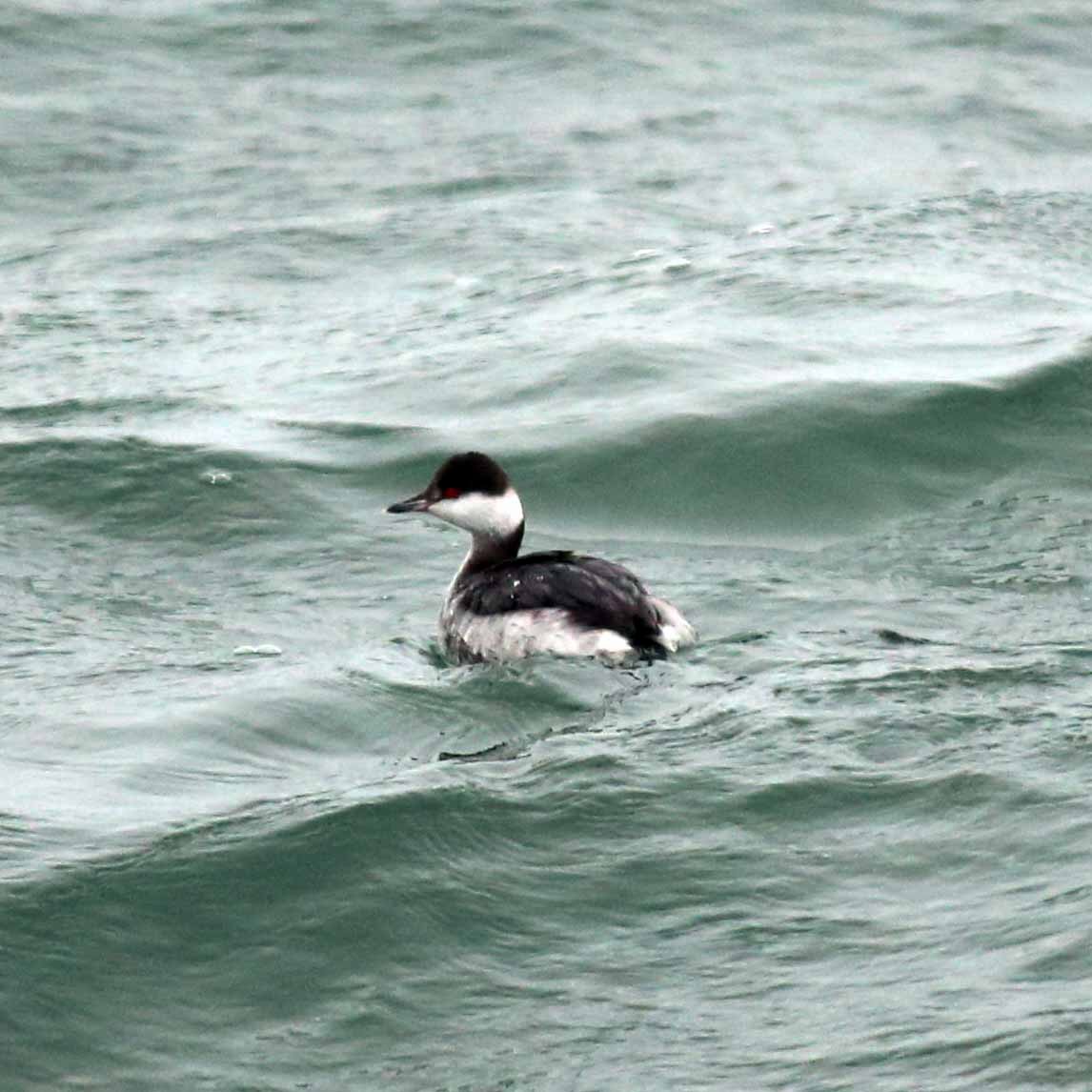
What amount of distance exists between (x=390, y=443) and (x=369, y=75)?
7265 mm

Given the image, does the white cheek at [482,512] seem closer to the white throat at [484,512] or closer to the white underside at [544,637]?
the white throat at [484,512]

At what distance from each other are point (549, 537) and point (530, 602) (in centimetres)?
220

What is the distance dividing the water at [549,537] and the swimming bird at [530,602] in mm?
126

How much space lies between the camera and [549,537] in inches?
460

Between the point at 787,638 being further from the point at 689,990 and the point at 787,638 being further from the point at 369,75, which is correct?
the point at 369,75

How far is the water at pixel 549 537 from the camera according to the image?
21.8 ft

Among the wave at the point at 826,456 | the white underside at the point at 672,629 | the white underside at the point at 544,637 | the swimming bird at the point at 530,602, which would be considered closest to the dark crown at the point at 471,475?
the swimming bird at the point at 530,602

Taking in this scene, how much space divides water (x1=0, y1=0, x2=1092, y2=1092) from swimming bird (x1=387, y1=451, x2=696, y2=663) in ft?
0.41

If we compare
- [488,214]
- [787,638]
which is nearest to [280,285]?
[488,214]

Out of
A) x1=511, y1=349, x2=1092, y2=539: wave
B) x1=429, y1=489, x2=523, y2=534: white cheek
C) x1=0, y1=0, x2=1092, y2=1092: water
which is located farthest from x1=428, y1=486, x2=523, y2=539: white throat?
x1=511, y1=349, x2=1092, y2=539: wave

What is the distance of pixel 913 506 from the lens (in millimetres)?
11555

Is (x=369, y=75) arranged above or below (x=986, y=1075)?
above

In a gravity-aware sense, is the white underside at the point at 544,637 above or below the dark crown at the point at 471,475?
below

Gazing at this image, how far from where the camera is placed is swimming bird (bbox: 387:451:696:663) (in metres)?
9.21
